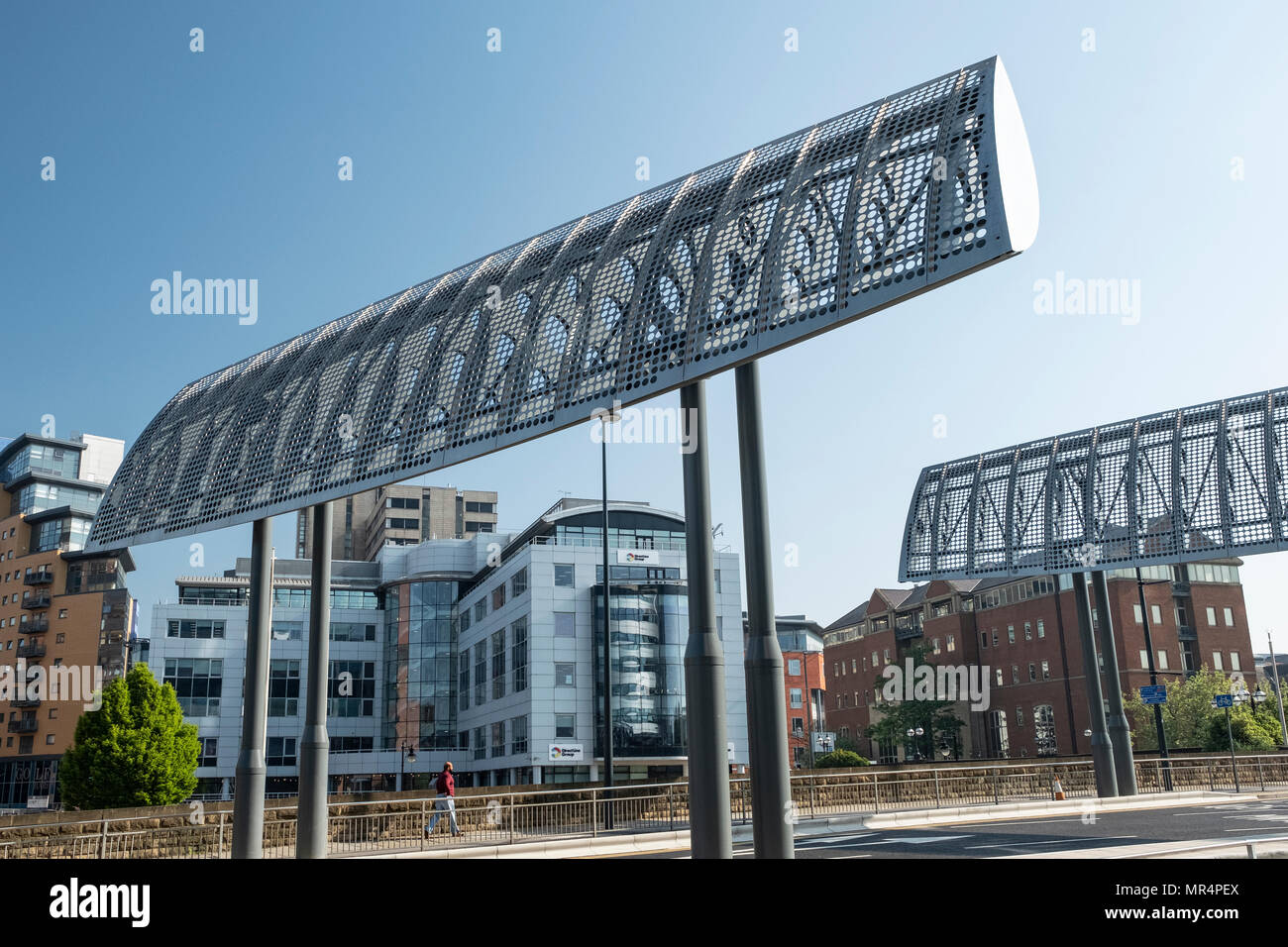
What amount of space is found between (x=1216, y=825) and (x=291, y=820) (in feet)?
57.5

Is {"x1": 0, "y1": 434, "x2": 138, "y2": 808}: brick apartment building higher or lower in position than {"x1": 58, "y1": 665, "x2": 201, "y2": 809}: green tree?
higher

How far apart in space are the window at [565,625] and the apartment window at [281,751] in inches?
1013

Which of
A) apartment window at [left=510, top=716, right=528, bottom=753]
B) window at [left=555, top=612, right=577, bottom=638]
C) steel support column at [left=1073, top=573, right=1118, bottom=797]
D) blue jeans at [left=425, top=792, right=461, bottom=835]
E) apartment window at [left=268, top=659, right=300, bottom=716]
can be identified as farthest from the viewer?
apartment window at [left=268, top=659, right=300, bottom=716]

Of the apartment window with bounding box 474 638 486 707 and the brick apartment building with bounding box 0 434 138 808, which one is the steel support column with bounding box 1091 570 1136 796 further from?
the brick apartment building with bounding box 0 434 138 808

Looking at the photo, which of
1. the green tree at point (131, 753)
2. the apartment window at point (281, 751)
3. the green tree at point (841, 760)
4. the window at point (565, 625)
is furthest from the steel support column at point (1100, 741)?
the apartment window at point (281, 751)

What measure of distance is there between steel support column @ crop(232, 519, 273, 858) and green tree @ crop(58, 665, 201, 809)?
4590 centimetres

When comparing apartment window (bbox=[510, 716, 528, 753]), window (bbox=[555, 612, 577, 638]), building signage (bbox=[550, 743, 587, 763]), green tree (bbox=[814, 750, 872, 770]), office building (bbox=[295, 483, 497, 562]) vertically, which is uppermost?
office building (bbox=[295, 483, 497, 562])

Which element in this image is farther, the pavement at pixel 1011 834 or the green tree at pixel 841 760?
the green tree at pixel 841 760

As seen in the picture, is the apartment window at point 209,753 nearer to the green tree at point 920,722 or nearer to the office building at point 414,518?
the office building at point 414,518

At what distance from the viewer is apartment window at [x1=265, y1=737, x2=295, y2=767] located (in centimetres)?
7650

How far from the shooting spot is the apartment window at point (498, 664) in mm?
68781

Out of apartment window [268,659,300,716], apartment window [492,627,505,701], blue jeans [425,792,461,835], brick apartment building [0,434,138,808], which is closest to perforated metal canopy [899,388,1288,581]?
blue jeans [425,792,461,835]
